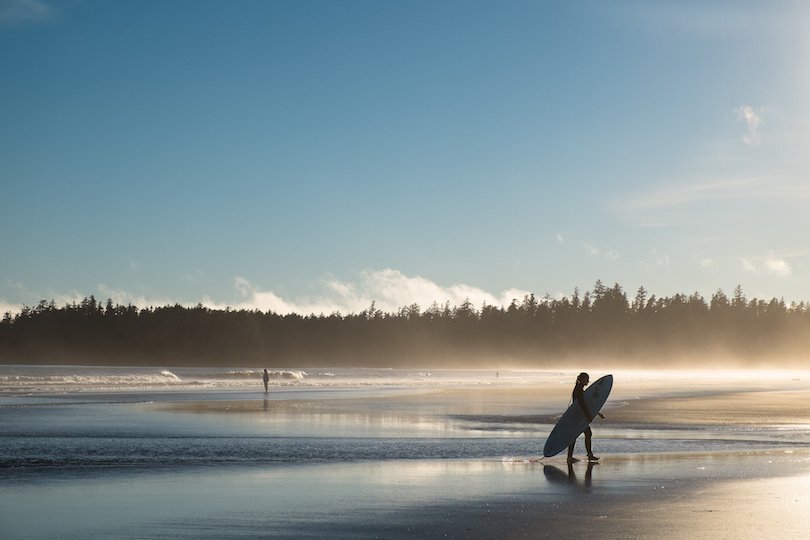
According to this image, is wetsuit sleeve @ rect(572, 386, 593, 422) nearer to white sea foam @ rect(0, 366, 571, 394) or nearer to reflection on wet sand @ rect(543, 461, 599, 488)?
reflection on wet sand @ rect(543, 461, 599, 488)

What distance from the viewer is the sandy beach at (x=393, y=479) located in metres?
13.8

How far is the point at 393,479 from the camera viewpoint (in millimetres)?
18891

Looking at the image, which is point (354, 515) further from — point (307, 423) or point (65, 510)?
point (307, 423)

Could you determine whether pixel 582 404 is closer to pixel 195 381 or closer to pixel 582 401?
pixel 582 401

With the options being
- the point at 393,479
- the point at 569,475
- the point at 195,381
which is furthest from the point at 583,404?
the point at 195,381

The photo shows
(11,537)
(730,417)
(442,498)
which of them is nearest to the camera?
(11,537)

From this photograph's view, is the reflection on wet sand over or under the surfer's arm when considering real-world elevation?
under

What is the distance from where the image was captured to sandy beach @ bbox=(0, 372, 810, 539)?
1384cm

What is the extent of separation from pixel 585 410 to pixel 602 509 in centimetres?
737

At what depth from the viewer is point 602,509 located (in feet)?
49.9

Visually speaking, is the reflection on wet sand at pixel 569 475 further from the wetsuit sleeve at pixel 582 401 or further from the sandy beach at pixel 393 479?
the wetsuit sleeve at pixel 582 401

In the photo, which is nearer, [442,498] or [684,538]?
[684,538]

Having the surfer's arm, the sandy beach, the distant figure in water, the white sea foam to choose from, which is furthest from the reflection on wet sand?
the white sea foam

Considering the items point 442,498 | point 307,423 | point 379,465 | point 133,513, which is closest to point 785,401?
point 307,423
